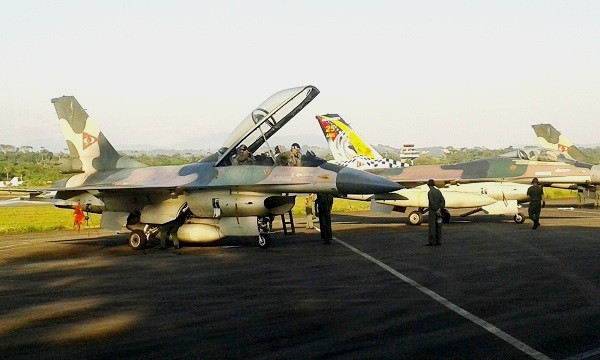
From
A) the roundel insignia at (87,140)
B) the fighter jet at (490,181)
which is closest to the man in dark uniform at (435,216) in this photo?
the fighter jet at (490,181)

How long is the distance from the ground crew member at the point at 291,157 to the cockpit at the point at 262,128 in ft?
0.73

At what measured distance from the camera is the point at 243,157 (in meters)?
18.8

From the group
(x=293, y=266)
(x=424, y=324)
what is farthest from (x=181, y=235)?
(x=424, y=324)

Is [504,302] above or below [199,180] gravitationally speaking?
below

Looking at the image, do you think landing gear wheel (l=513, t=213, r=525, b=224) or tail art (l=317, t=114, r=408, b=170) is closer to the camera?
landing gear wheel (l=513, t=213, r=525, b=224)

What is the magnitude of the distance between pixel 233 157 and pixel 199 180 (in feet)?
3.69

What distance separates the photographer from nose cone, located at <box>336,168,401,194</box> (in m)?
17.2

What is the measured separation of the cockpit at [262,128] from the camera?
18.8 metres

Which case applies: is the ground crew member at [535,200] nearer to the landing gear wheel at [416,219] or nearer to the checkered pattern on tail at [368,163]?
the landing gear wheel at [416,219]

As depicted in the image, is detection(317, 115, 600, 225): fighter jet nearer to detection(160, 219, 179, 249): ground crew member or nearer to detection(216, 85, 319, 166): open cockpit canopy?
detection(216, 85, 319, 166): open cockpit canopy

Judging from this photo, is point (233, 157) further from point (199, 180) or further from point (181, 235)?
point (181, 235)

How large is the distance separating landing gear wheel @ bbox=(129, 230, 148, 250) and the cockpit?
2.94 meters

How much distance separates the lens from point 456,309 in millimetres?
9641

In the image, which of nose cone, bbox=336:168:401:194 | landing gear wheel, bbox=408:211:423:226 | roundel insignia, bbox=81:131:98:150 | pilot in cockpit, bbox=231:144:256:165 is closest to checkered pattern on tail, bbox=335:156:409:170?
landing gear wheel, bbox=408:211:423:226
